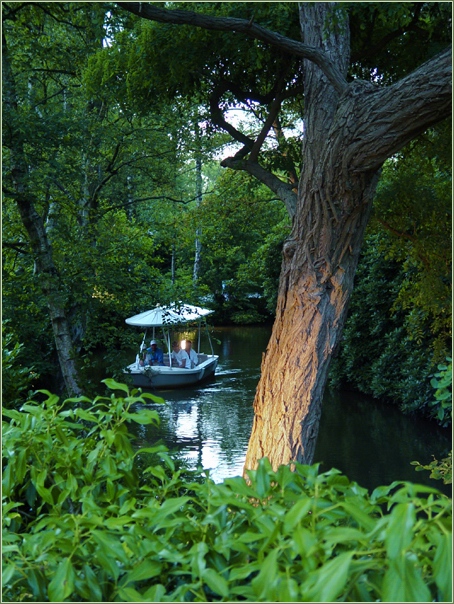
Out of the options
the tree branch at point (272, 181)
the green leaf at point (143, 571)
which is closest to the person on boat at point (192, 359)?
the tree branch at point (272, 181)

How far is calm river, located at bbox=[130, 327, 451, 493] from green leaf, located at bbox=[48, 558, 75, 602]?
6944 millimetres

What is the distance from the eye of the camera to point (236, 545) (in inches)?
65.2

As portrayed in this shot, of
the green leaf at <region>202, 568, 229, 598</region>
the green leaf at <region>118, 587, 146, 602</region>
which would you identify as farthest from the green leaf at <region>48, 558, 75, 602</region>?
the green leaf at <region>202, 568, 229, 598</region>

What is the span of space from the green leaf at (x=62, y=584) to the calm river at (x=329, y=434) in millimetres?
6944

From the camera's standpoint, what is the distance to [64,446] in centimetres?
235

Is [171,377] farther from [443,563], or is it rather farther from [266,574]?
[443,563]

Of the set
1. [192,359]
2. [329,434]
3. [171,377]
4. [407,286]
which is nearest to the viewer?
[407,286]

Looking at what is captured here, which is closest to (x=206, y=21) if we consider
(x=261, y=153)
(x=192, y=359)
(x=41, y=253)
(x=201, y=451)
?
(x=41, y=253)

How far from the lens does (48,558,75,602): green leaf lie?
1.57m

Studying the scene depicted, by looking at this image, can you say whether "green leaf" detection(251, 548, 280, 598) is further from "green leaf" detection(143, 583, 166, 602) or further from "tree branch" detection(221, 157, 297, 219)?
"tree branch" detection(221, 157, 297, 219)

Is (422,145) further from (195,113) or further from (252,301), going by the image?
(252,301)

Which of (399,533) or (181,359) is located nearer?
(399,533)

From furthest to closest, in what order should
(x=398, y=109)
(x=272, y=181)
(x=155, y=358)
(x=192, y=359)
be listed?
(x=192, y=359) → (x=155, y=358) → (x=272, y=181) → (x=398, y=109)

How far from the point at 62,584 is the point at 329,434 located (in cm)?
989
